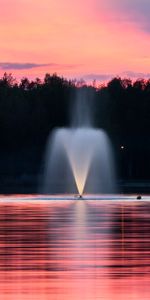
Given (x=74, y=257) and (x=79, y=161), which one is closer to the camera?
(x=74, y=257)

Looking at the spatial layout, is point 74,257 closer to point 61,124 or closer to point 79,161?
point 79,161

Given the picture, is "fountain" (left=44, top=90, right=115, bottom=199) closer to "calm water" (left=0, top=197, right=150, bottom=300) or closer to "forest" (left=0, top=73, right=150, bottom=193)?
"forest" (left=0, top=73, right=150, bottom=193)

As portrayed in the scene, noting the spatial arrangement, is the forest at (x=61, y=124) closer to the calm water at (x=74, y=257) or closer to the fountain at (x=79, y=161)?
the fountain at (x=79, y=161)

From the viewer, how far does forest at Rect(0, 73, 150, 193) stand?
158 metres

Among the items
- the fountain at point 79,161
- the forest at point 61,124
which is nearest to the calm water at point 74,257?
the fountain at point 79,161

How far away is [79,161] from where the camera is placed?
96.1 metres

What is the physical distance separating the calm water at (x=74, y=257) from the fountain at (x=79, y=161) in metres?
31.2

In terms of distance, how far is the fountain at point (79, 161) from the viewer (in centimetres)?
9706

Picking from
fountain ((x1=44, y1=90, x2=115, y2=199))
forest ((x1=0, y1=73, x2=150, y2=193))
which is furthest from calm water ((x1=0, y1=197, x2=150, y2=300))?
forest ((x1=0, y1=73, x2=150, y2=193))

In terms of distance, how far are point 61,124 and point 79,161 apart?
65530mm

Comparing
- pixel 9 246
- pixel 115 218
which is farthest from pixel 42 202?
pixel 9 246

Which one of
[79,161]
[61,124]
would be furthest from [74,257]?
[61,124]

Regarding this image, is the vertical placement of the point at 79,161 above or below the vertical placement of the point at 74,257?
below

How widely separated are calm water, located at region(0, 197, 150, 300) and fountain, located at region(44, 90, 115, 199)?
3124cm
